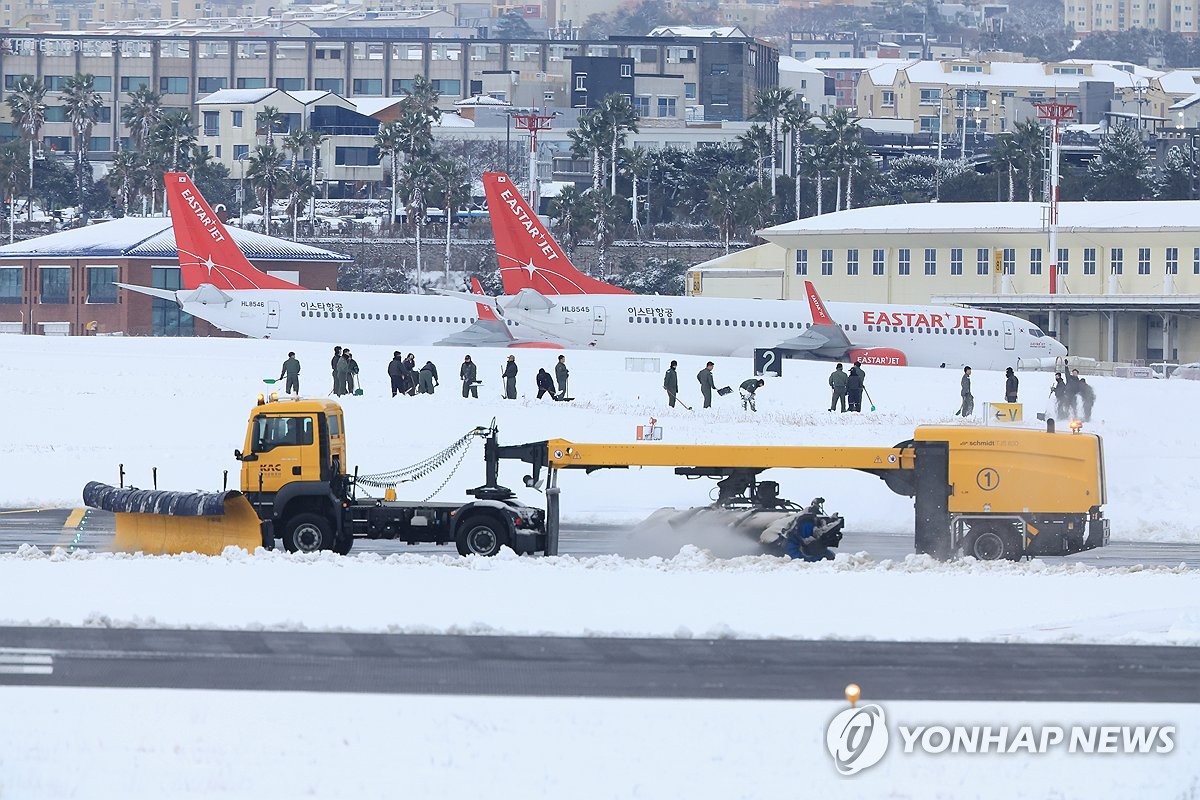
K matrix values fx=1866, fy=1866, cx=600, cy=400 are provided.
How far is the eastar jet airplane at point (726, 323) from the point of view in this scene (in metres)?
64.1

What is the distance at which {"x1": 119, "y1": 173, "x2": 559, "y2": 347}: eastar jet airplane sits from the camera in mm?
63906

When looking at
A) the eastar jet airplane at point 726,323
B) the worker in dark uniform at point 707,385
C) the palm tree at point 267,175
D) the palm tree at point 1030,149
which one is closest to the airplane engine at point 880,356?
the eastar jet airplane at point 726,323

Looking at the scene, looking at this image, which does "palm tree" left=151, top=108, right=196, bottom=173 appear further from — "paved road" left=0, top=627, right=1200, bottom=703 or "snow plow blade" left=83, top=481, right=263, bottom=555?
"paved road" left=0, top=627, right=1200, bottom=703

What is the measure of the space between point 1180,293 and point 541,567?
207 feet

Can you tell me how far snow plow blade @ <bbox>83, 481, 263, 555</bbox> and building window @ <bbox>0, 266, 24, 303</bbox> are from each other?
215ft

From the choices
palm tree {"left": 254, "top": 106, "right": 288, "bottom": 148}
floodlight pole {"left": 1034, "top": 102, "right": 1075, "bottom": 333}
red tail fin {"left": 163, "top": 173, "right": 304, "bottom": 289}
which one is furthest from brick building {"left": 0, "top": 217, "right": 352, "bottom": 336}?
palm tree {"left": 254, "top": 106, "right": 288, "bottom": 148}

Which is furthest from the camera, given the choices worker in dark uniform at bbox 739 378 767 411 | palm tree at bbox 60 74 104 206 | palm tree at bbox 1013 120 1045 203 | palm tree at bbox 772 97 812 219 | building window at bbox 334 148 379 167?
building window at bbox 334 148 379 167

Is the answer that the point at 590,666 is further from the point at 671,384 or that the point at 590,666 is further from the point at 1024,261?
the point at 1024,261

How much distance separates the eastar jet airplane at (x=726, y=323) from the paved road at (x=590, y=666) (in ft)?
152

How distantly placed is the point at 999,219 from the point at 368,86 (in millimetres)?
A: 102343

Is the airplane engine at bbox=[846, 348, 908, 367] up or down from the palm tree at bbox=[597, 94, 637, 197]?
down

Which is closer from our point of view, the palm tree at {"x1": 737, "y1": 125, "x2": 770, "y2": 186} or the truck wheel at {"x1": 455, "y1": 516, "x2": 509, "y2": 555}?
the truck wheel at {"x1": 455, "y1": 516, "x2": 509, "y2": 555}

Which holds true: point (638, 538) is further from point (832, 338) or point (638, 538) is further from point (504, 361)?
point (832, 338)

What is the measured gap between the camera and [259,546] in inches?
947
